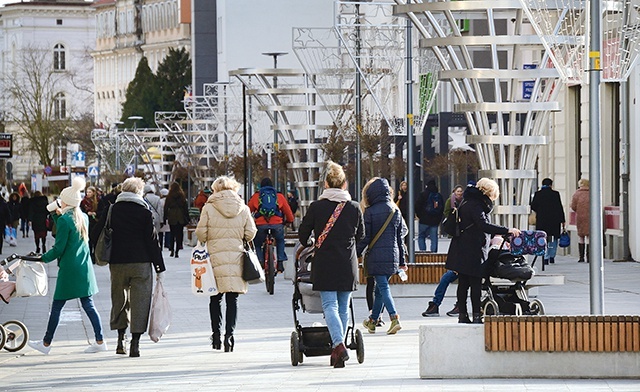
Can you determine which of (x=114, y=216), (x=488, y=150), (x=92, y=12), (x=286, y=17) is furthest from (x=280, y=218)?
(x=92, y=12)

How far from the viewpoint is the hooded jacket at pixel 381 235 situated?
61.7 feet

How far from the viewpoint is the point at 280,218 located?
29.1 metres

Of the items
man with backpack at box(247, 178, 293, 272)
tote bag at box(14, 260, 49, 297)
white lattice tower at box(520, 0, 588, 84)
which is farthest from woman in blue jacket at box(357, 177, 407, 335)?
man with backpack at box(247, 178, 293, 272)

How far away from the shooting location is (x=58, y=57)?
7648 inches

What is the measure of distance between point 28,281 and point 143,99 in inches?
4783

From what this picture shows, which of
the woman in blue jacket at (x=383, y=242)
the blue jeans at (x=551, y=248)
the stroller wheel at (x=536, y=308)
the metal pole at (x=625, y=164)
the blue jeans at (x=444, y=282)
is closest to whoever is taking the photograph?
the woman in blue jacket at (x=383, y=242)

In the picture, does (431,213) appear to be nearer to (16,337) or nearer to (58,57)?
(16,337)

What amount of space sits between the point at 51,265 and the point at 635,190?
42.1ft

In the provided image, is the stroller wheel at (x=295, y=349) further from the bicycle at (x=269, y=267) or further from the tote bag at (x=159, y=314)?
the bicycle at (x=269, y=267)

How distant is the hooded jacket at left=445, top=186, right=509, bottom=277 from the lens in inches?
738

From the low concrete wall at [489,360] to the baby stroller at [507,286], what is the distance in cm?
393

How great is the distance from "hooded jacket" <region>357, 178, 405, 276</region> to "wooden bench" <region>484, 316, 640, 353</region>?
4.37 m

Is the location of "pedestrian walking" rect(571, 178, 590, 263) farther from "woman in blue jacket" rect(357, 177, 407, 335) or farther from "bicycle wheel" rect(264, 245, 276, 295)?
"woman in blue jacket" rect(357, 177, 407, 335)

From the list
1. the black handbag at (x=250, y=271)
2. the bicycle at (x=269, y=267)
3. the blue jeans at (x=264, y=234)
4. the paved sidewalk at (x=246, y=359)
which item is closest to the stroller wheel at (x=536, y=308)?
the paved sidewalk at (x=246, y=359)
